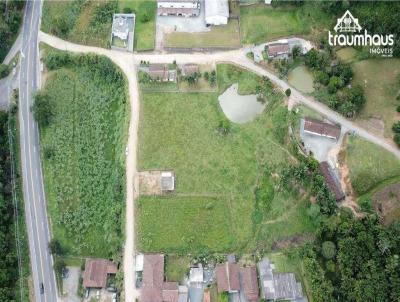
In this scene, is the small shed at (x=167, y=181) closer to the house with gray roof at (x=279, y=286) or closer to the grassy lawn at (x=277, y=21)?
the house with gray roof at (x=279, y=286)

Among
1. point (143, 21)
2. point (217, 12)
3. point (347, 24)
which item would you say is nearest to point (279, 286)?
point (347, 24)

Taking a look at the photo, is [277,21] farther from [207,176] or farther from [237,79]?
[207,176]

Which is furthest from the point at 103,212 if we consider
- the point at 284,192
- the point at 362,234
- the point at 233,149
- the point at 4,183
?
the point at 362,234

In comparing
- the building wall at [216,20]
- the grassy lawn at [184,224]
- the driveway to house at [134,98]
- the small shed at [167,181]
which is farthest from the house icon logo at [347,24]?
the small shed at [167,181]

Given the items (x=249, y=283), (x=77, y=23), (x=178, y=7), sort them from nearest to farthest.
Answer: (x=249, y=283) < (x=178, y=7) < (x=77, y=23)

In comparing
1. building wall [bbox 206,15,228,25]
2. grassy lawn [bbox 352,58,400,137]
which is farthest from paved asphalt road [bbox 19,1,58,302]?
grassy lawn [bbox 352,58,400,137]
